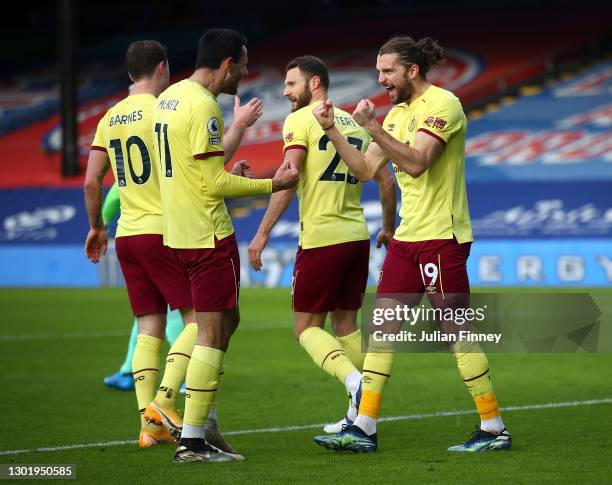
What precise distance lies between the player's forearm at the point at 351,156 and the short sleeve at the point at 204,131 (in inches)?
24.4

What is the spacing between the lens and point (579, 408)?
25.2 feet

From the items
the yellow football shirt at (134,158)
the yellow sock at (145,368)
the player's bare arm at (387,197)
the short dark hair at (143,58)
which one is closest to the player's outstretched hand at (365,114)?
the player's bare arm at (387,197)

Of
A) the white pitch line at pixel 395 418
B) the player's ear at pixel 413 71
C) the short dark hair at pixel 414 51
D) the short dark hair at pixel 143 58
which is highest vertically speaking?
the short dark hair at pixel 143 58

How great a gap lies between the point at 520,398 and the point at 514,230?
36.7ft

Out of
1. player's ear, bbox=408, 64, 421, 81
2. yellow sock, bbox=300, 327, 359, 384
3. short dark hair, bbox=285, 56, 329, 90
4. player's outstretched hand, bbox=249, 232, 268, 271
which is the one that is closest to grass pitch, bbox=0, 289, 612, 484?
yellow sock, bbox=300, 327, 359, 384

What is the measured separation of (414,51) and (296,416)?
257 cm

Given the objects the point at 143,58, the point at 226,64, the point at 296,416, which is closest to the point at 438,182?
the point at 226,64

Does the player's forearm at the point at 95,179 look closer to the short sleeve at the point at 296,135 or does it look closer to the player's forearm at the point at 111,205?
the short sleeve at the point at 296,135

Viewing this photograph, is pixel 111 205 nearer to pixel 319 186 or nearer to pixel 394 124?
pixel 319 186

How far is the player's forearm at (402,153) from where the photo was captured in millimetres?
5930

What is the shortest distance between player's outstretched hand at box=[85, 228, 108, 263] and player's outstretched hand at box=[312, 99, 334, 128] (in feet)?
5.67

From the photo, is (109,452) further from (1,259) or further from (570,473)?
(1,259)

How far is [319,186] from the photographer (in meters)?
6.87

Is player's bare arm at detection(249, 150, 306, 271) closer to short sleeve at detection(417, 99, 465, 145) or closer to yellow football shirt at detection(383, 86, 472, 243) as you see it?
yellow football shirt at detection(383, 86, 472, 243)
